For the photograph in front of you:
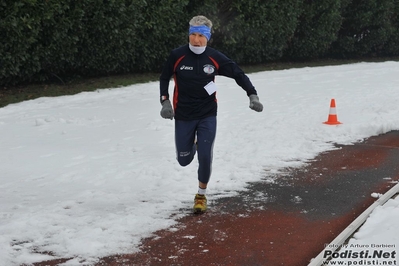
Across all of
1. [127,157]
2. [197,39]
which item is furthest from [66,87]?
[197,39]

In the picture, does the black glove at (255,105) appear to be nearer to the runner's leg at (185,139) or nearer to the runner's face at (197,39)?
the runner's leg at (185,139)

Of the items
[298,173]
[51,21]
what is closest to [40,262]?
[298,173]

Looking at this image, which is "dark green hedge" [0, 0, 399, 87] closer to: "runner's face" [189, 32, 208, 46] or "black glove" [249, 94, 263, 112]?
"runner's face" [189, 32, 208, 46]

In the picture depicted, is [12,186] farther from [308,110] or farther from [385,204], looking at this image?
[308,110]

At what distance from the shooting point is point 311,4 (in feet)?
86.3

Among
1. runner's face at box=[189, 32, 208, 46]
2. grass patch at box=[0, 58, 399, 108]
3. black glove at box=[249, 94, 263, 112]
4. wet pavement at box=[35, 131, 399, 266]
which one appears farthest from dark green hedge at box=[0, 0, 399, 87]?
black glove at box=[249, 94, 263, 112]

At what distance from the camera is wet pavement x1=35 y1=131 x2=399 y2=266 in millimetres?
5863

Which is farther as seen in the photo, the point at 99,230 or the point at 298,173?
the point at 298,173

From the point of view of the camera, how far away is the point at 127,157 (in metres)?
10.1

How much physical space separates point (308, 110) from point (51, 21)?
6.57 metres

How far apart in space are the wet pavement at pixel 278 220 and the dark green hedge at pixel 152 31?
8.78 meters

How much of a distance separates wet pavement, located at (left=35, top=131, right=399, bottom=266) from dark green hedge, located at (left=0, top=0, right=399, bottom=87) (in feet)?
28.8

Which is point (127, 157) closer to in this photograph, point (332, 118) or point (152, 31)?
point (332, 118)

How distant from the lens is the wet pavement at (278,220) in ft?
19.2
